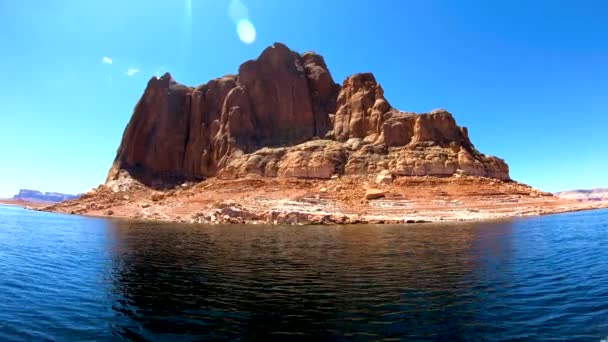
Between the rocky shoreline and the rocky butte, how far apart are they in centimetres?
35

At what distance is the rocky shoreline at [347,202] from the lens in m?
63.7

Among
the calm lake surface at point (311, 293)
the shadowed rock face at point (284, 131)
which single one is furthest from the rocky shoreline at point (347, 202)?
the calm lake surface at point (311, 293)

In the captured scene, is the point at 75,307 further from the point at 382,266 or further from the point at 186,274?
the point at 382,266

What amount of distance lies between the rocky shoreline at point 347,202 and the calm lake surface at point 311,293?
35005mm

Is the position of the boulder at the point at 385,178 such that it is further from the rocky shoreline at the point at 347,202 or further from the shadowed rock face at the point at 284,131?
the shadowed rock face at the point at 284,131

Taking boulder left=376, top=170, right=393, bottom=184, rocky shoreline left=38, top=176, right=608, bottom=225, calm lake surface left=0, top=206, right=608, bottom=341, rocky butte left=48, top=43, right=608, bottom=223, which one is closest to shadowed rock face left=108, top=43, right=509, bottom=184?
rocky butte left=48, top=43, right=608, bottom=223

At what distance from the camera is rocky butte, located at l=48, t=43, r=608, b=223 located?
7019 cm

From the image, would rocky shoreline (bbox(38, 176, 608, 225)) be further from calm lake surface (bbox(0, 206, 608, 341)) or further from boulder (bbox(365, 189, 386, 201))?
calm lake surface (bbox(0, 206, 608, 341))

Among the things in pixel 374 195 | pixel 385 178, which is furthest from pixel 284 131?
pixel 374 195

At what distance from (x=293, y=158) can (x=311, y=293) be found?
78624mm

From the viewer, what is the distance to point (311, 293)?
628 inches

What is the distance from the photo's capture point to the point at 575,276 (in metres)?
17.8

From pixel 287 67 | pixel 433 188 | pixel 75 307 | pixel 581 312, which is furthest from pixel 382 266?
pixel 287 67

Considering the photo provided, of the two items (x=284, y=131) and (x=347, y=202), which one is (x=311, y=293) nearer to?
(x=347, y=202)
